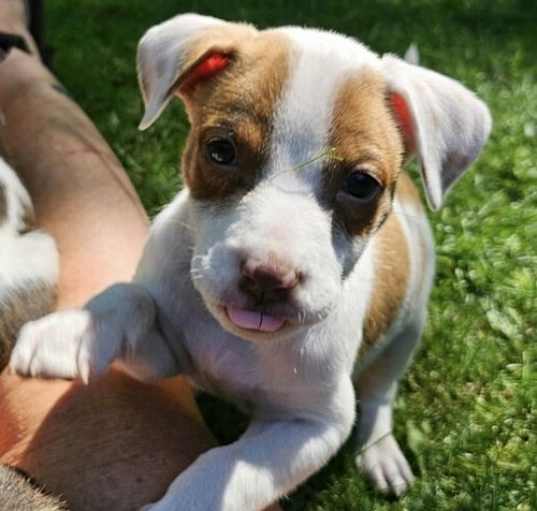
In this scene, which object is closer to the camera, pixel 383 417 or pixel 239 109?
pixel 239 109

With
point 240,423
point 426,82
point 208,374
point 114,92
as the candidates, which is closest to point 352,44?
point 426,82

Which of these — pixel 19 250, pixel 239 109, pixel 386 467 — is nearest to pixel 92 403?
pixel 19 250

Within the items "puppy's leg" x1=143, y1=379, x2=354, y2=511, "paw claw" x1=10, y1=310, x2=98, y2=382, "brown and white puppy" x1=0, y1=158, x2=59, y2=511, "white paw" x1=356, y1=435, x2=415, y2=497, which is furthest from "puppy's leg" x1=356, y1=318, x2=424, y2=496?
"paw claw" x1=10, y1=310, x2=98, y2=382

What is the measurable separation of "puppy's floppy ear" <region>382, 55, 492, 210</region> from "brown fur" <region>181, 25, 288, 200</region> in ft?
1.36

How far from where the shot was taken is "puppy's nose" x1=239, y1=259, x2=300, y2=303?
2420 millimetres

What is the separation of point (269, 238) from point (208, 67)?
757mm

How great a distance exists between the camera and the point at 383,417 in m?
4.24

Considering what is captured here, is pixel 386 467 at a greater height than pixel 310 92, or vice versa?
pixel 310 92

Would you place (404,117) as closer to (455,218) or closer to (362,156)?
(362,156)

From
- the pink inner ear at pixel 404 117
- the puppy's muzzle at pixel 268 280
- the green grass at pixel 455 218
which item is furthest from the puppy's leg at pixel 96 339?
the green grass at pixel 455 218

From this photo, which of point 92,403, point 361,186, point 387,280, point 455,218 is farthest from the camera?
point 455,218

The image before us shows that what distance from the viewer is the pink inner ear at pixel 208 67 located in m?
2.92

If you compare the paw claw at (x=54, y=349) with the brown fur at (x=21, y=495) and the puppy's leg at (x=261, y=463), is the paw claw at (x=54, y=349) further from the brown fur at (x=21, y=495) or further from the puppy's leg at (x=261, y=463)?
the puppy's leg at (x=261, y=463)

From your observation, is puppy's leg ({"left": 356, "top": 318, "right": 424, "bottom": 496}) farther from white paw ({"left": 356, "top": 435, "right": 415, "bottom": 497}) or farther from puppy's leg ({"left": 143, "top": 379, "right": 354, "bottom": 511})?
puppy's leg ({"left": 143, "top": 379, "right": 354, "bottom": 511})
